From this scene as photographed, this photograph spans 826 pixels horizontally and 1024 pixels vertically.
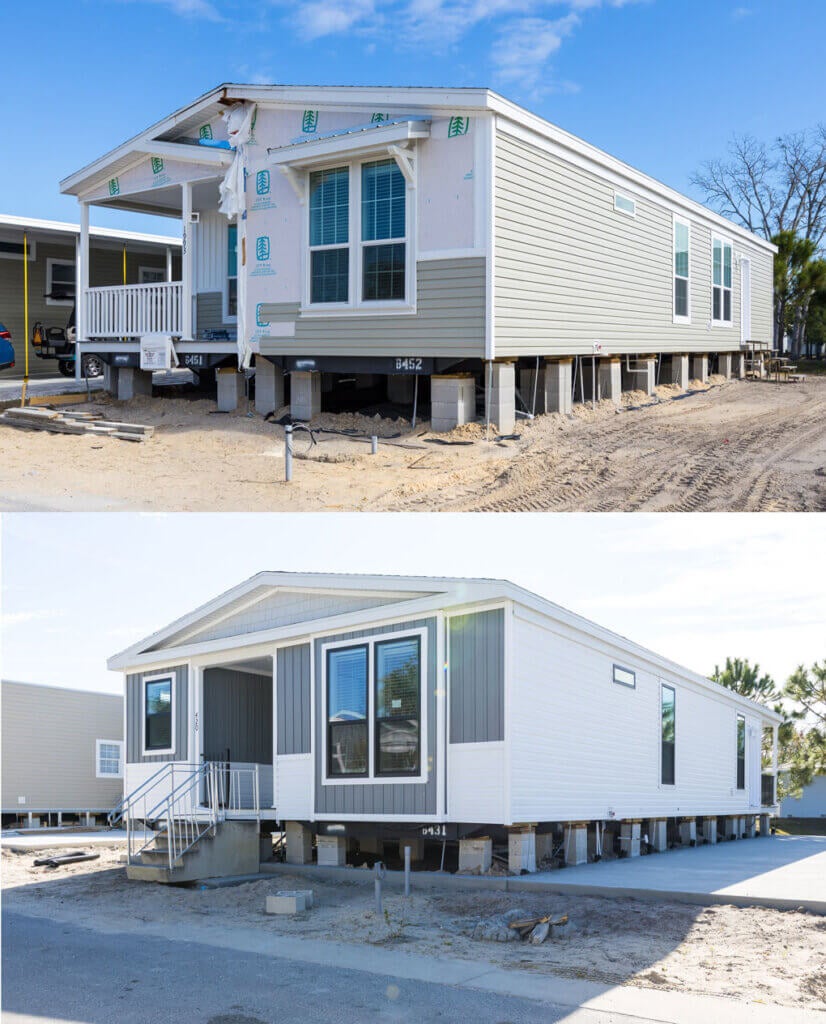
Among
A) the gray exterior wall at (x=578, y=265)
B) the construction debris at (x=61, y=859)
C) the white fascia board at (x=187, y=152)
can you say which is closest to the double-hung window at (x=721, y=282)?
the gray exterior wall at (x=578, y=265)

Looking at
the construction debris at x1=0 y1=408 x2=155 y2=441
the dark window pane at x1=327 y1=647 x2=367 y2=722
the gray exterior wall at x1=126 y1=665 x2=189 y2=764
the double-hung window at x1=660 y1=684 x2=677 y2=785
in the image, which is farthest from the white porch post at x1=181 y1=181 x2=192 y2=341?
the double-hung window at x1=660 y1=684 x2=677 y2=785

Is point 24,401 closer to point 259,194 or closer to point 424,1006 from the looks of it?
point 259,194

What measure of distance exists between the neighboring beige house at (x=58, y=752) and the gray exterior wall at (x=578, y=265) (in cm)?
1326

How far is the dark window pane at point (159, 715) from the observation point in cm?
1338

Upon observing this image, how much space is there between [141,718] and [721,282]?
1710 centimetres

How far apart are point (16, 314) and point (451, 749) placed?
1810 cm

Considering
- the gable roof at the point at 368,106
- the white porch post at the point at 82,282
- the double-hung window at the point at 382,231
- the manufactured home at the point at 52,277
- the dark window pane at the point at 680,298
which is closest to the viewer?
the gable roof at the point at 368,106

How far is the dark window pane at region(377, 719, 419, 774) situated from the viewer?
391 inches

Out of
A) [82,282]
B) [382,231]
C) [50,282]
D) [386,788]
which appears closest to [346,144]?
[382,231]

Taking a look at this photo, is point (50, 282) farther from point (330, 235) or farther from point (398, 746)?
point (398, 746)

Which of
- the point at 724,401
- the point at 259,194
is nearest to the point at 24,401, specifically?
the point at 259,194

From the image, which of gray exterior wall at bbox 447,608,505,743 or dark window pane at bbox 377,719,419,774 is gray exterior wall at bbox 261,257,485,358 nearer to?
gray exterior wall at bbox 447,608,505,743

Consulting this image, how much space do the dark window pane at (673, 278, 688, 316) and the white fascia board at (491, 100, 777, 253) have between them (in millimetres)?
1498

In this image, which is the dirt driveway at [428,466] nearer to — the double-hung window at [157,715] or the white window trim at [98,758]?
the double-hung window at [157,715]
